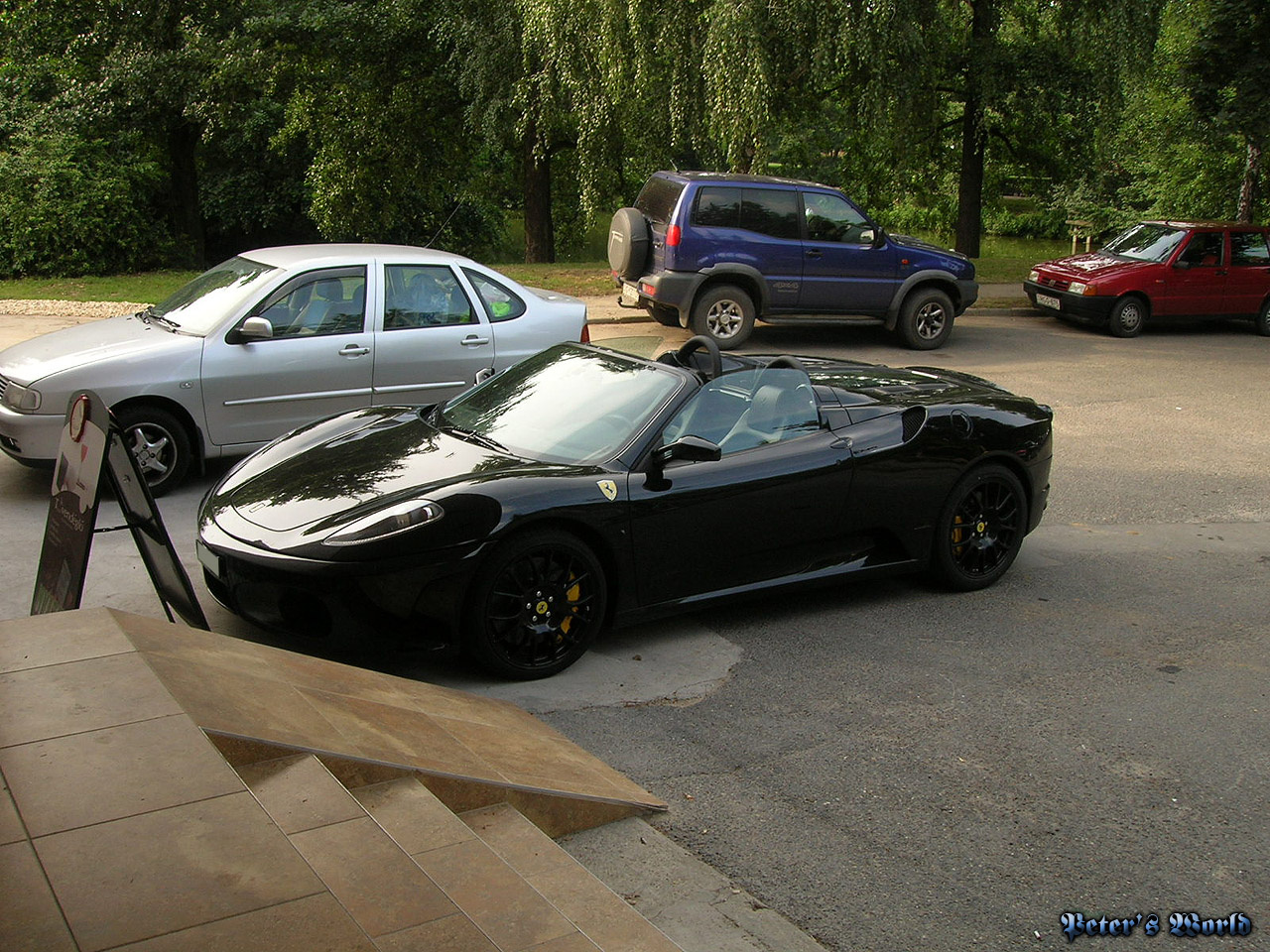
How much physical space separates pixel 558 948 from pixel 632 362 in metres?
4.01

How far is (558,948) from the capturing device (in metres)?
3.00

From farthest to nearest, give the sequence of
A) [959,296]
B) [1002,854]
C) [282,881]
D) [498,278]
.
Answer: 1. [959,296]
2. [498,278]
3. [1002,854]
4. [282,881]

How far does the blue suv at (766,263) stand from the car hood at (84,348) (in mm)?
7016

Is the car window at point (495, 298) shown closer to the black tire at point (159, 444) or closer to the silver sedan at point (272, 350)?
the silver sedan at point (272, 350)

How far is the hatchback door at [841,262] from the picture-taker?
1488 cm

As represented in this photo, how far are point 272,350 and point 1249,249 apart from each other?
15.4 meters

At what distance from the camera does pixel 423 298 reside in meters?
9.21

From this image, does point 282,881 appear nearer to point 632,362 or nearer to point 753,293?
point 632,362

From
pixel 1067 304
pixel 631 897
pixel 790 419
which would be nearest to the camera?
pixel 631 897

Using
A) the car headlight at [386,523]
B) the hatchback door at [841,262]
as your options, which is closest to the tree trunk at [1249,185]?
the hatchback door at [841,262]

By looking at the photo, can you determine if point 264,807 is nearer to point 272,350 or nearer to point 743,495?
point 743,495

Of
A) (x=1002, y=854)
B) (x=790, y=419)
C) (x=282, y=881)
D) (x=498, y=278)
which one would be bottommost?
(x=1002, y=854)

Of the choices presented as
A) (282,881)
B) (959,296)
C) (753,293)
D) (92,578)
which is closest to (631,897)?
(282,881)

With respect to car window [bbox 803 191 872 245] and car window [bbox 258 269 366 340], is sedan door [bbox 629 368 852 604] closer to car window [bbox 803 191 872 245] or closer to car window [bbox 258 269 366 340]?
car window [bbox 258 269 366 340]
